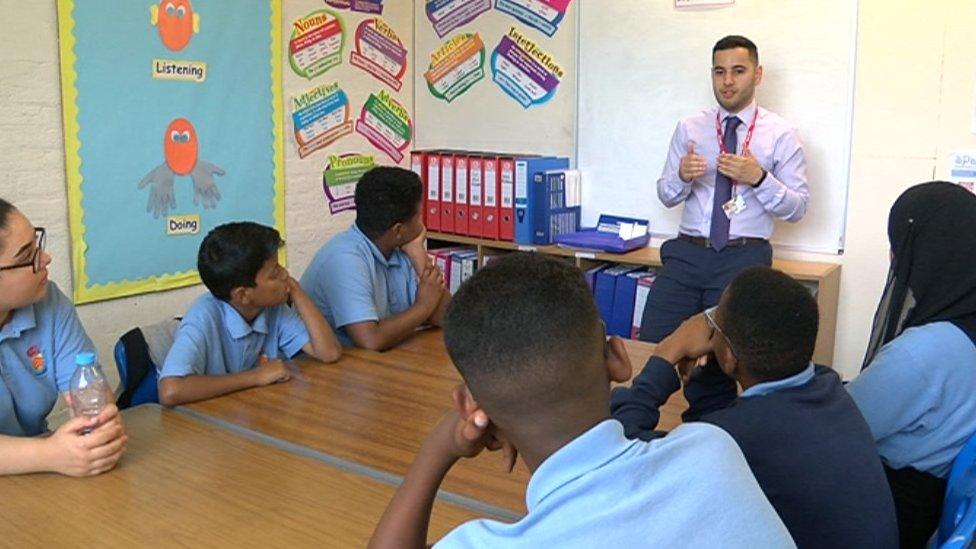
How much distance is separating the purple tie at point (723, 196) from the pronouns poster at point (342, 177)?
1898 millimetres

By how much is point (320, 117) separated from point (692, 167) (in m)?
1.97

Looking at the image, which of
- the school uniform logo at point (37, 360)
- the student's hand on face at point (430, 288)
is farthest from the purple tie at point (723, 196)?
the school uniform logo at point (37, 360)

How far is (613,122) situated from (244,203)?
72.3 inches

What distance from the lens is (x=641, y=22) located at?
4254 millimetres

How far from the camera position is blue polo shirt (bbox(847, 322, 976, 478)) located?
1.88 metres

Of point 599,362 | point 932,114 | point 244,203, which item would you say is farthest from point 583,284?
point 244,203

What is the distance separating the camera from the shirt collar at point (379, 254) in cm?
300

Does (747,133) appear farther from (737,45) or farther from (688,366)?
(688,366)

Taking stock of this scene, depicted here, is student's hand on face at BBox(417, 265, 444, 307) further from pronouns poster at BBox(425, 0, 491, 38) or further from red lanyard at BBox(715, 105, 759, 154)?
pronouns poster at BBox(425, 0, 491, 38)

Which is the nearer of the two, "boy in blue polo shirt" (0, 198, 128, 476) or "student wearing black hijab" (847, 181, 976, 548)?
"boy in blue polo shirt" (0, 198, 128, 476)

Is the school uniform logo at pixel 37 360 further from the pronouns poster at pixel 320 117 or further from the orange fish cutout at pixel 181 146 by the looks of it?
the pronouns poster at pixel 320 117

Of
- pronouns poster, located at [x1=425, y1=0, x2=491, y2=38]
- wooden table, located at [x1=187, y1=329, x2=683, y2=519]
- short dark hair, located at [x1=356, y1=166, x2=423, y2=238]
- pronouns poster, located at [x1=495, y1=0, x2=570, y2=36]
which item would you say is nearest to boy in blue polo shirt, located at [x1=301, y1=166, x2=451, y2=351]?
short dark hair, located at [x1=356, y1=166, x2=423, y2=238]

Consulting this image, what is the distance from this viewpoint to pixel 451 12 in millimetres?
4926

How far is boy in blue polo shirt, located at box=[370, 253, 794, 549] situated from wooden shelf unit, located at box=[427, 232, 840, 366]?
8.05ft
